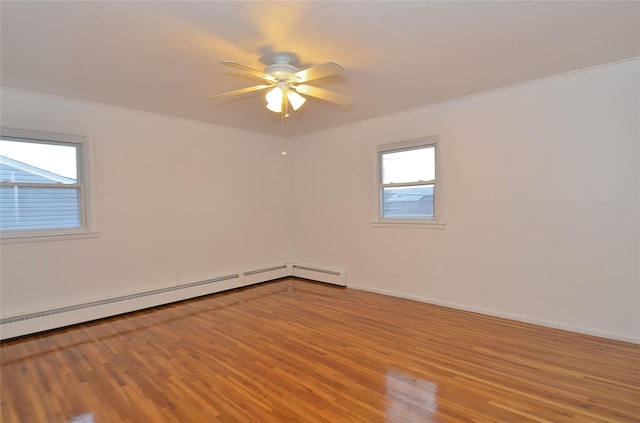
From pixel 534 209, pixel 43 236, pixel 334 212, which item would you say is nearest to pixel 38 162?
pixel 43 236

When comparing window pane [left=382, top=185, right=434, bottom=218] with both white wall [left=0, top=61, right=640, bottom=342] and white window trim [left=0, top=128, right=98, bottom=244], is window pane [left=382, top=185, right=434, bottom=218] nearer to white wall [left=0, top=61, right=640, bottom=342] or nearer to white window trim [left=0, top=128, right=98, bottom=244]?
white wall [left=0, top=61, right=640, bottom=342]

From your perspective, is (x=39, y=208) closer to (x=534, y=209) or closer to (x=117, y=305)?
(x=117, y=305)

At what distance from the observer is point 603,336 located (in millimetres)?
3094

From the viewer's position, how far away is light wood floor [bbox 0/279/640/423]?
2057 millimetres

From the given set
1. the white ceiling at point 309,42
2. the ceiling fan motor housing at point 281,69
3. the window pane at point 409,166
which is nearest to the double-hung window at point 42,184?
the white ceiling at point 309,42

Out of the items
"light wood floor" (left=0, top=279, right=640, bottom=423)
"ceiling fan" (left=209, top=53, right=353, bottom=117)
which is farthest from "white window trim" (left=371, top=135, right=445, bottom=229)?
"ceiling fan" (left=209, top=53, right=353, bottom=117)

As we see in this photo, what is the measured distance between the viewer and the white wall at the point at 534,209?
303cm

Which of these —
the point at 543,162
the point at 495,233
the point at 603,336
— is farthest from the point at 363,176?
the point at 603,336

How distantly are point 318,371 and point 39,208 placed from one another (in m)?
3.45

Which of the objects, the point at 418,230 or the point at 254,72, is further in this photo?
the point at 418,230

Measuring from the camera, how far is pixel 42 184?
3.57 m

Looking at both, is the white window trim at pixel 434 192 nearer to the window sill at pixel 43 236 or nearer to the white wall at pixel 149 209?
the white wall at pixel 149 209

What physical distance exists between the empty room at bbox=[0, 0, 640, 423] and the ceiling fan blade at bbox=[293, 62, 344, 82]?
0.18ft

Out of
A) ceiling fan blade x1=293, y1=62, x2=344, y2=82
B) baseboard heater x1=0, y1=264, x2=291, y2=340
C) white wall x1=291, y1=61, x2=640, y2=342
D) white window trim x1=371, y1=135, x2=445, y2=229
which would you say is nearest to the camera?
ceiling fan blade x1=293, y1=62, x2=344, y2=82
